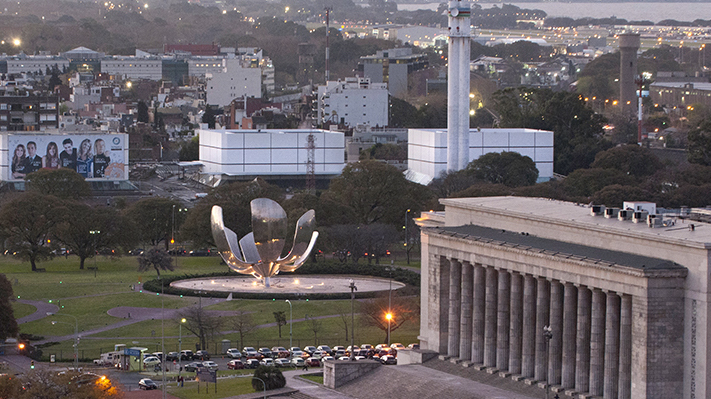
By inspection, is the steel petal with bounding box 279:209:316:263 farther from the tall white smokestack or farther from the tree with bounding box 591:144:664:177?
the tree with bounding box 591:144:664:177

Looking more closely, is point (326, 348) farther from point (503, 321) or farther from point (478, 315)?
point (503, 321)

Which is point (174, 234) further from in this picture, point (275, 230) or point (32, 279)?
point (275, 230)

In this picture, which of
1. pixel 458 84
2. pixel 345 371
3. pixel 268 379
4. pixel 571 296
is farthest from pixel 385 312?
pixel 458 84

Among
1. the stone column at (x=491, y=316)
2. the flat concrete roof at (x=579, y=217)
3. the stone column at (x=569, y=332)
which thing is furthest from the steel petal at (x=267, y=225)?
the stone column at (x=569, y=332)

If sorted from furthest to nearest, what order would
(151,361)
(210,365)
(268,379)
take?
(151,361) < (210,365) < (268,379)

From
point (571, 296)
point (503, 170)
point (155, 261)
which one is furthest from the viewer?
point (503, 170)

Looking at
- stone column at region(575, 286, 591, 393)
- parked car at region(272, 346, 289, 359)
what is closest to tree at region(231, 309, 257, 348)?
parked car at region(272, 346, 289, 359)

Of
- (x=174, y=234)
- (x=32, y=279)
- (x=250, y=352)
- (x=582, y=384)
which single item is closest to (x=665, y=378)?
(x=582, y=384)
